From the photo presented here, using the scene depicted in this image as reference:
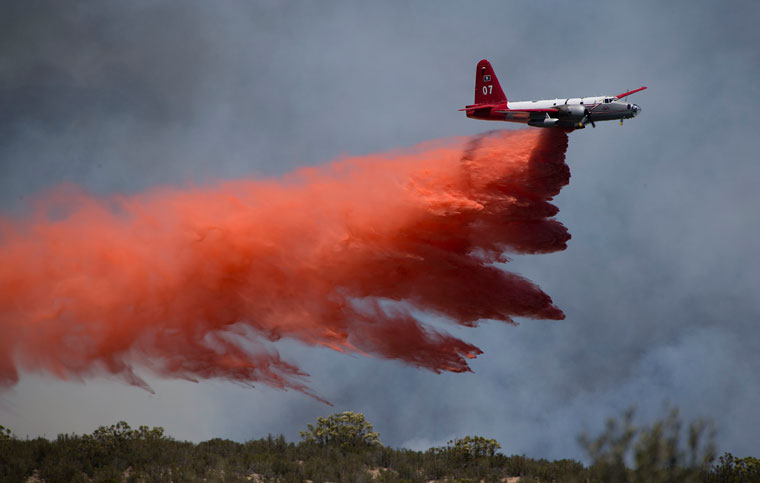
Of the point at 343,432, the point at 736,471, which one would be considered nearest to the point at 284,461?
the point at 343,432

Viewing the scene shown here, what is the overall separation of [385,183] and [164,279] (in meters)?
13.5

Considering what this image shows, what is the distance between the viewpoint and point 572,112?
44.0m

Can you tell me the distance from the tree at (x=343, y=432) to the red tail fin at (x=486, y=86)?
766 inches

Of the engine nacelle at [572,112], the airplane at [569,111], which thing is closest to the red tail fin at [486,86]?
the airplane at [569,111]

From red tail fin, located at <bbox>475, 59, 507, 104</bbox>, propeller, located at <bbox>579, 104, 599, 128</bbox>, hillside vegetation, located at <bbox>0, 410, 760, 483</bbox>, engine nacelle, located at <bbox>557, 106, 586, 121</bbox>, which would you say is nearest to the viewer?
hillside vegetation, located at <bbox>0, 410, 760, 483</bbox>

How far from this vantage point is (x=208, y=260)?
152 ft

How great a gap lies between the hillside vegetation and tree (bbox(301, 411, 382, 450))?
0.05 meters

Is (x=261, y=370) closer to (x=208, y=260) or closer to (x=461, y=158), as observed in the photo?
(x=208, y=260)

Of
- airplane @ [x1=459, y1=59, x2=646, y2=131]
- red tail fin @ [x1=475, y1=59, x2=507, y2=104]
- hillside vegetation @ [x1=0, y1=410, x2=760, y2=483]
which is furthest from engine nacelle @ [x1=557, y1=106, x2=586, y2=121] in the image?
hillside vegetation @ [x1=0, y1=410, x2=760, y2=483]

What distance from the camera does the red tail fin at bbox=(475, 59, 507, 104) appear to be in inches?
1905

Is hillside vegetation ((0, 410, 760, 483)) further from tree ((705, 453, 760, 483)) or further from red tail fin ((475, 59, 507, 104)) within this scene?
red tail fin ((475, 59, 507, 104))

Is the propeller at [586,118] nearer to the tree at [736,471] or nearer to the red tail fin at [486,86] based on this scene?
the red tail fin at [486,86]

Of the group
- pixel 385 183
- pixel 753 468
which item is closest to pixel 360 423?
pixel 385 183

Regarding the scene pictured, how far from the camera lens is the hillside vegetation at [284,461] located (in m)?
33.9
